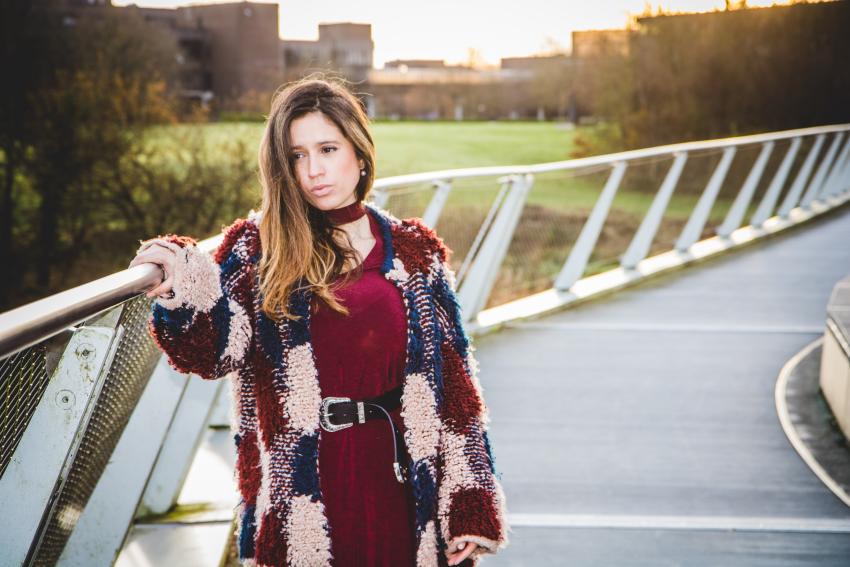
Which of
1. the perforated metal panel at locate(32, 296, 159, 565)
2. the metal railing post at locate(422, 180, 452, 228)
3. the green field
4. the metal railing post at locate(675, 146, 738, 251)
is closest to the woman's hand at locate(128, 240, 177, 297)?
the perforated metal panel at locate(32, 296, 159, 565)

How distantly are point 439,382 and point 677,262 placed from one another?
6594 millimetres

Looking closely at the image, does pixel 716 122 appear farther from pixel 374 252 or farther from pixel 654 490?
pixel 374 252

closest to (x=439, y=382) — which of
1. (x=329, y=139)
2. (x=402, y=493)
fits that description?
(x=402, y=493)

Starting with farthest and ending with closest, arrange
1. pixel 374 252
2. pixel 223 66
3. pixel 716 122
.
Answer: pixel 223 66 → pixel 716 122 → pixel 374 252

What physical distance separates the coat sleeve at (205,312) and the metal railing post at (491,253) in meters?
3.93

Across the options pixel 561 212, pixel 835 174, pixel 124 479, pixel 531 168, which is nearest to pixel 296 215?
pixel 124 479

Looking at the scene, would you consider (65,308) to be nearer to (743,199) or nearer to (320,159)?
(320,159)

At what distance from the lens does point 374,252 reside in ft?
6.35

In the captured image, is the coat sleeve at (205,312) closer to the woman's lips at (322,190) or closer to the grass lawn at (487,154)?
the woman's lips at (322,190)

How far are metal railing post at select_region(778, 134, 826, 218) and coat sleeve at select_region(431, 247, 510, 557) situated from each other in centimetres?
992

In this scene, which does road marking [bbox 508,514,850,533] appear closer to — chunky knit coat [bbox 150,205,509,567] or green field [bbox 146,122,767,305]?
Result: chunky knit coat [bbox 150,205,509,567]

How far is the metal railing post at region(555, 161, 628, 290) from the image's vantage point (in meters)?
6.84

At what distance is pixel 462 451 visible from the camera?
188cm

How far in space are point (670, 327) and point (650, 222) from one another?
1.88 meters
